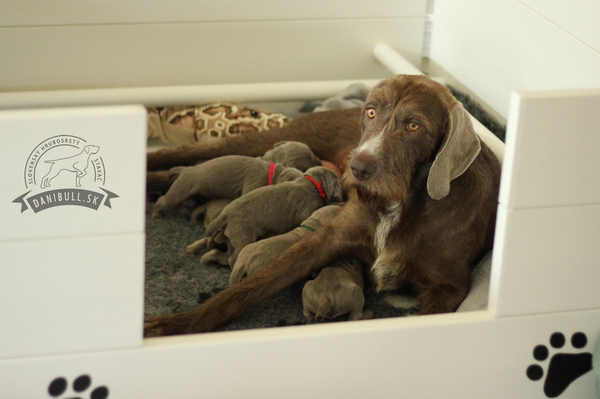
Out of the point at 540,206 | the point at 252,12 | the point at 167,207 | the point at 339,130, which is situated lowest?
the point at 167,207

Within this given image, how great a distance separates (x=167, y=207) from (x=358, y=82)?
1122mm

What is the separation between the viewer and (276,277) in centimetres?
206

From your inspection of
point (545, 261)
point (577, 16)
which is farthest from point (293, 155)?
point (545, 261)

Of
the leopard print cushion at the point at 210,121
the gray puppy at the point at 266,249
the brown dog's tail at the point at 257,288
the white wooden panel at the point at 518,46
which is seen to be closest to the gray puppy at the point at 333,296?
the brown dog's tail at the point at 257,288

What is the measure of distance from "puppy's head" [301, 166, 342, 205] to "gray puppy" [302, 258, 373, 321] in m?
0.42

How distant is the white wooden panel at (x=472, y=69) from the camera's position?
9.23 ft

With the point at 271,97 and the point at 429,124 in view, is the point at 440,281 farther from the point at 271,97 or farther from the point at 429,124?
the point at 271,97

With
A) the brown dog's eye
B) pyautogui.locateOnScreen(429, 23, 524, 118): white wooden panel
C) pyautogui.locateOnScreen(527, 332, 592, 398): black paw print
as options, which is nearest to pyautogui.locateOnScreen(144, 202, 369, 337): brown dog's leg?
the brown dog's eye

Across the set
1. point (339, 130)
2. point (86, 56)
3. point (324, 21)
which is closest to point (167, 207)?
point (339, 130)

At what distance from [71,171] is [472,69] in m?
2.17

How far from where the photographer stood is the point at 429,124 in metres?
1.92

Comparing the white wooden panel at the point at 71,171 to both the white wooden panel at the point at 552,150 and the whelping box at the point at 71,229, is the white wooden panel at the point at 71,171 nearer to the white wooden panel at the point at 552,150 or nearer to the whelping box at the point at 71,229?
the whelping box at the point at 71,229

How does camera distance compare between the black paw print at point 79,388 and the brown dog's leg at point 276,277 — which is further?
the brown dog's leg at point 276,277

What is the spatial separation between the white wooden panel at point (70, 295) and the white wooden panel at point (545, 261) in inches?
33.1
